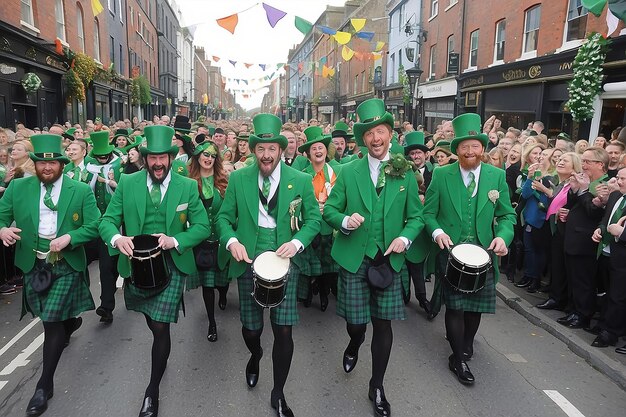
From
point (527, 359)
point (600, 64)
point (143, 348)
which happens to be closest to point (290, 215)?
point (143, 348)

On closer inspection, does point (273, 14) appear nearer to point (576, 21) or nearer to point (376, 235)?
point (576, 21)

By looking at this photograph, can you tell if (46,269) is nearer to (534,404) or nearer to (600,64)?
(534,404)

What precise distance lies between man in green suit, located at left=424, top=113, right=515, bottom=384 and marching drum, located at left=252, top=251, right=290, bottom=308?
1403 mm

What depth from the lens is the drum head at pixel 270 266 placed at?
134 inches

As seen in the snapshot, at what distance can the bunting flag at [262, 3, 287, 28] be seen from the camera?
43.8ft

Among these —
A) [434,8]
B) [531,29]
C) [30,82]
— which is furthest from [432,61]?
[30,82]

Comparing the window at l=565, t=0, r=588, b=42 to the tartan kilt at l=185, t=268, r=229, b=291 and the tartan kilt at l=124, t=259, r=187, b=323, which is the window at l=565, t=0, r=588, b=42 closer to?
the tartan kilt at l=185, t=268, r=229, b=291

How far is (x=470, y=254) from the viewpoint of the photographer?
396cm

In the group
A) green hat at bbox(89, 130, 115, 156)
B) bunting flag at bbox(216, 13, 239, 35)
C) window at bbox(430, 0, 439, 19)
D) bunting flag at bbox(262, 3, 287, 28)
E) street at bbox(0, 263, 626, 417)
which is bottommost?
street at bbox(0, 263, 626, 417)

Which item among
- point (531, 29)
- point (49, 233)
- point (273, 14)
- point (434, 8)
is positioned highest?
point (434, 8)

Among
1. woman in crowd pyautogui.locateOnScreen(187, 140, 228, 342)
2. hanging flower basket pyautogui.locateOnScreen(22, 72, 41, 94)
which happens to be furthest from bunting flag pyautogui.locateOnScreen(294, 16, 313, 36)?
woman in crowd pyautogui.locateOnScreen(187, 140, 228, 342)

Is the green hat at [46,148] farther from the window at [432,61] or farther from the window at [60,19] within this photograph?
the window at [432,61]

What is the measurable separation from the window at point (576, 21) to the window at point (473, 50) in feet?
20.7

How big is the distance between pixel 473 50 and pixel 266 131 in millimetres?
18640
